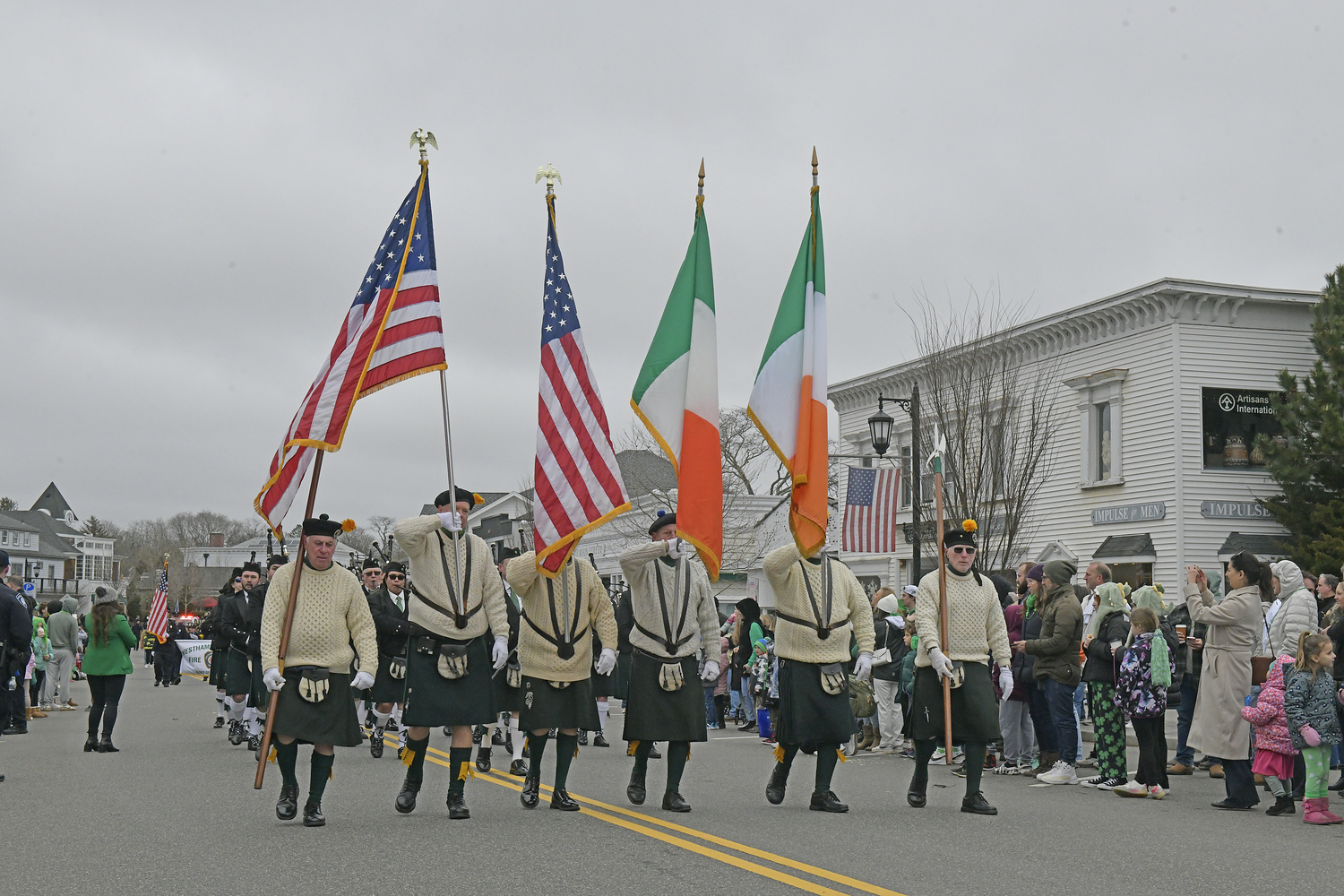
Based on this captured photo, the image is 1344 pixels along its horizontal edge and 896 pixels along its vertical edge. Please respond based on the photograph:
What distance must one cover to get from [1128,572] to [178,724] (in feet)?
68.7

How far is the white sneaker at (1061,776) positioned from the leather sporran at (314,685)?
22.6 ft

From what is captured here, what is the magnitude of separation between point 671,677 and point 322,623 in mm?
2423

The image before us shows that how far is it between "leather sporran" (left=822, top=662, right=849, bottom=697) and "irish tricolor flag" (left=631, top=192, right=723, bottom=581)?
1.09 m

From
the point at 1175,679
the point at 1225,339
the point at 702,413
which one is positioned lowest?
the point at 1175,679

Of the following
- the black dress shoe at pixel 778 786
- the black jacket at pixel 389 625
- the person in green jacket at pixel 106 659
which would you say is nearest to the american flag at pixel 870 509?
the black jacket at pixel 389 625

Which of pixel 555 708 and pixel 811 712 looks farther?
pixel 811 712

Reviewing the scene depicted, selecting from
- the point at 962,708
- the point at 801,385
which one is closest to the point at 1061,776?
the point at 962,708

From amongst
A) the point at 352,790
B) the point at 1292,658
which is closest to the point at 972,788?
the point at 1292,658

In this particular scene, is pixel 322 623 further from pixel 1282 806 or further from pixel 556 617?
pixel 1282 806

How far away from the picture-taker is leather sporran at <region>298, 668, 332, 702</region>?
8.87 m

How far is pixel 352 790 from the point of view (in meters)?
11.1

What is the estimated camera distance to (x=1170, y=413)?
30.6 metres

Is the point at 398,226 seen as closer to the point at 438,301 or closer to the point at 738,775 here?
the point at 438,301

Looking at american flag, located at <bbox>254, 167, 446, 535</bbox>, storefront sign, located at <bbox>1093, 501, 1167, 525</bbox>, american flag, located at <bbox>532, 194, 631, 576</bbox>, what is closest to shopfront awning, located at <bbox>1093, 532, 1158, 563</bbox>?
storefront sign, located at <bbox>1093, 501, 1167, 525</bbox>
